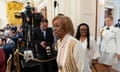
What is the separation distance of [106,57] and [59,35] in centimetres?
223

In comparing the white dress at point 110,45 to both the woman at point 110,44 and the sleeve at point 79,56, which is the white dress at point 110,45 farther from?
the sleeve at point 79,56

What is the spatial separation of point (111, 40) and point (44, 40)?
1154 millimetres

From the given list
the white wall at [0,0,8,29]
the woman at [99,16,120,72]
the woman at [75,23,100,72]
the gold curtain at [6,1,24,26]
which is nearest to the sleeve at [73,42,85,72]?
the woman at [75,23,100,72]

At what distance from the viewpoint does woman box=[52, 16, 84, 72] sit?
1656 mm

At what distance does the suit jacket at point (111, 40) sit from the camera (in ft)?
12.2

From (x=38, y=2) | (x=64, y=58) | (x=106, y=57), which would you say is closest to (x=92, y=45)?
(x=106, y=57)

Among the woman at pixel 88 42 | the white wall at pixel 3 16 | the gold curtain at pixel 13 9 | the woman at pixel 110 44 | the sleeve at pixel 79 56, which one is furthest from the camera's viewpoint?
the white wall at pixel 3 16

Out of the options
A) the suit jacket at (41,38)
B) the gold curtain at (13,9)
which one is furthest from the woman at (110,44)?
the gold curtain at (13,9)

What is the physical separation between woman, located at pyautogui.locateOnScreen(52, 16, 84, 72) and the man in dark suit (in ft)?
6.62

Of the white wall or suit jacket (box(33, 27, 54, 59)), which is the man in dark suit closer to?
suit jacket (box(33, 27, 54, 59))

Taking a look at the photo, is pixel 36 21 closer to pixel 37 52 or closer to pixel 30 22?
pixel 30 22

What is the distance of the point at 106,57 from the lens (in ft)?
12.3

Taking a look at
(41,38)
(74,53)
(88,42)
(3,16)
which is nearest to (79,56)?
(74,53)

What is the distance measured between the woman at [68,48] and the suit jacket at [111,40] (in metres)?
2.13
